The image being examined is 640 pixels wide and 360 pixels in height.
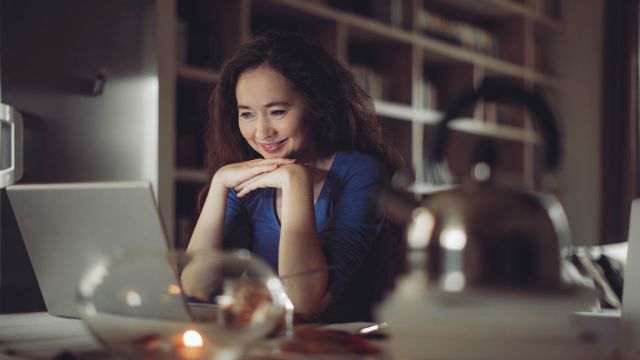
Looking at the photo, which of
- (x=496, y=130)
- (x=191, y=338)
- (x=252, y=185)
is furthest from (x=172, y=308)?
(x=496, y=130)

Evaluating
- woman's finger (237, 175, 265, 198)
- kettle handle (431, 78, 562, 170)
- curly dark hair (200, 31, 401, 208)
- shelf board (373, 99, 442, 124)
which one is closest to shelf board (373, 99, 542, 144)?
shelf board (373, 99, 442, 124)

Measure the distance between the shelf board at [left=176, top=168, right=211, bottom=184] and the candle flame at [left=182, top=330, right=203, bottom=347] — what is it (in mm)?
2197

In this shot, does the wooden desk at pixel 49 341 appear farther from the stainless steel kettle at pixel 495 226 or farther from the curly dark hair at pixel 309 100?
the curly dark hair at pixel 309 100

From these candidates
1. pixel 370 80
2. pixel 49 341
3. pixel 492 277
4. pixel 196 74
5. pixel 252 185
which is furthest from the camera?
pixel 370 80

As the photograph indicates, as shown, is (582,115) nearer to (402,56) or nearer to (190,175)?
(402,56)

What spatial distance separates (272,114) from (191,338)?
0.88 metres

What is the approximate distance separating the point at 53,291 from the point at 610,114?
436 cm

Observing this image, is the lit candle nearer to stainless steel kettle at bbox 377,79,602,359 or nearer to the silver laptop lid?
stainless steel kettle at bbox 377,79,602,359

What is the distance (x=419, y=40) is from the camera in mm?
4258

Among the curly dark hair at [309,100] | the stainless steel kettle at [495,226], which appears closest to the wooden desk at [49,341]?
the stainless steel kettle at [495,226]

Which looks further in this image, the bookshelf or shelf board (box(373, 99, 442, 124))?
shelf board (box(373, 99, 442, 124))

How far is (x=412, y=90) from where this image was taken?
14.0ft

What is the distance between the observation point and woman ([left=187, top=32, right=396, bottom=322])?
5.24 ft

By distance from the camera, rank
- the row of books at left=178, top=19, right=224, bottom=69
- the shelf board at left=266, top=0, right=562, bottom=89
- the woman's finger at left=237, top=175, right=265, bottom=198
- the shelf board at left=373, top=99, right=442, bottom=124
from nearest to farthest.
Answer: the woman's finger at left=237, top=175, right=265, bottom=198 < the row of books at left=178, top=19, right=224, bottom=69 < the shelf board at left=266, top=0, right=562, bottom=89 < the shelf board at left=373, top=99, right=442, bottom=124
